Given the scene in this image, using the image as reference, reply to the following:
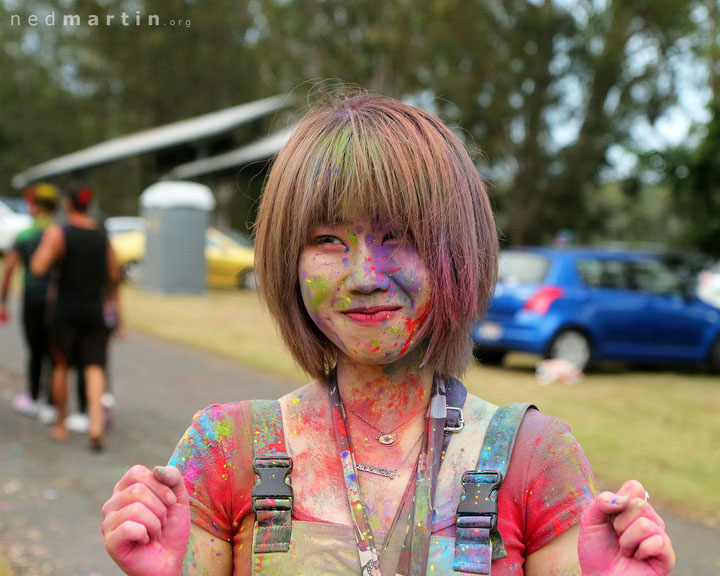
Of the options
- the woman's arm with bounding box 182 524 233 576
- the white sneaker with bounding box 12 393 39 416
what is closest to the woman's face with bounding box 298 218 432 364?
the woman's arm with bounding box 182 524 233 576

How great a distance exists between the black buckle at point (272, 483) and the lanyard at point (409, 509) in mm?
94

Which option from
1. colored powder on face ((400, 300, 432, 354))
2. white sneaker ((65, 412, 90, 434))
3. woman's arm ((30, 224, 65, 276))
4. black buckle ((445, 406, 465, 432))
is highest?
colored powder on face ((400, 300, 432, 354))

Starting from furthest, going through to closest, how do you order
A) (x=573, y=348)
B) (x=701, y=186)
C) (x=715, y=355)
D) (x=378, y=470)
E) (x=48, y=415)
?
(x=701, y=186) → (x=715, y=355) → (x=573, y=348) → (x=48, y=415) → (x=378, y=470)

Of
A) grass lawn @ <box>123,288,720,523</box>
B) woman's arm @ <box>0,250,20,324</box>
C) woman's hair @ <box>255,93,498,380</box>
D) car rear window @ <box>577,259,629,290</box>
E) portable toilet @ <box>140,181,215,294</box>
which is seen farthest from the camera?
portable toilet @ <box>140,181,215,294</box>

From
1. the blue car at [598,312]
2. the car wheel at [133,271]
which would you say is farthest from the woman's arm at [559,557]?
the car wheel at [133,271]

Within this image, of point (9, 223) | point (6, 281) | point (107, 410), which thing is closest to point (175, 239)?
point (9, 223)

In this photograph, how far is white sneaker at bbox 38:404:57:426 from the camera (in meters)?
7.29

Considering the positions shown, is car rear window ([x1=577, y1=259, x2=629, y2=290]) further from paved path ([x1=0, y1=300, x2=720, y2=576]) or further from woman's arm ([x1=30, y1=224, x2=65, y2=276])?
woman's arm ([x1=30, y1=224, x2=65, y2=276])

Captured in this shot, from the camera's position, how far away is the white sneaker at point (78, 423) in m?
6.97

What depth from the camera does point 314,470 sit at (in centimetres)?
142

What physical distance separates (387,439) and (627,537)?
1.45ft

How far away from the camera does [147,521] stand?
1.21 m

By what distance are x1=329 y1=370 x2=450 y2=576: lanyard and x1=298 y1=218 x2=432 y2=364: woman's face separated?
0.42 feet

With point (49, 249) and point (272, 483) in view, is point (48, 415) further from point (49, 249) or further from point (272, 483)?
point (272, 483)
